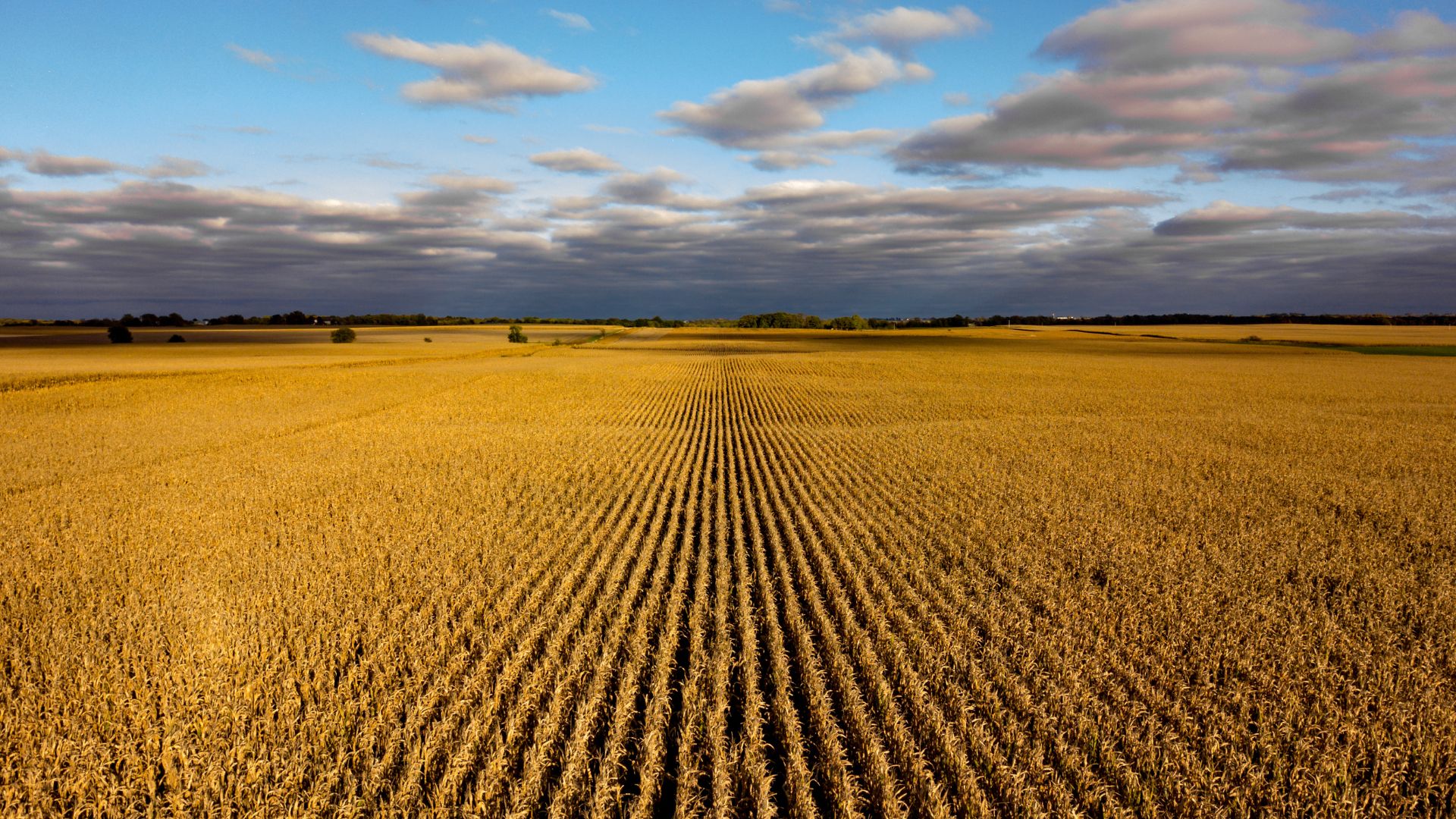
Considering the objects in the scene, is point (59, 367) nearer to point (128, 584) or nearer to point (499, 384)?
point (499, 384)

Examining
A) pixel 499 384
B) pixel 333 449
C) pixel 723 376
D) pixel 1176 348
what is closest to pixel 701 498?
pixel 333 449

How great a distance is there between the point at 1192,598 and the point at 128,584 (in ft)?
42.9

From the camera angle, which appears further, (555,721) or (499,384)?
(499,384)

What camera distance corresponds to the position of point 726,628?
23.6 feet

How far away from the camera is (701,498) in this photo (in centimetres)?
1323

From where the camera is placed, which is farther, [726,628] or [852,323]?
[852,323]

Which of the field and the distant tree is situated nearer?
the field

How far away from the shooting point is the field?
4.80 metres

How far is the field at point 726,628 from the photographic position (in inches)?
189

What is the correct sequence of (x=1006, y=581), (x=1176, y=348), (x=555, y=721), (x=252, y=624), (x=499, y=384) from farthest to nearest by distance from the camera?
(x=1176, y=348) → (x=499, y=384) → (x=1006, y=581) → (x=252, y=624) → (x=555, y=721)

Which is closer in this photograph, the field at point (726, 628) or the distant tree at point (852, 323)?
the field at point (726, 628)

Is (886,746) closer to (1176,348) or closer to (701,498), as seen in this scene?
(701,498)

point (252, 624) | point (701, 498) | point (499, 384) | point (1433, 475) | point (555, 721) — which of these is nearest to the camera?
point (555, 721)

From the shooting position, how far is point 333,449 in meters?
18.3
